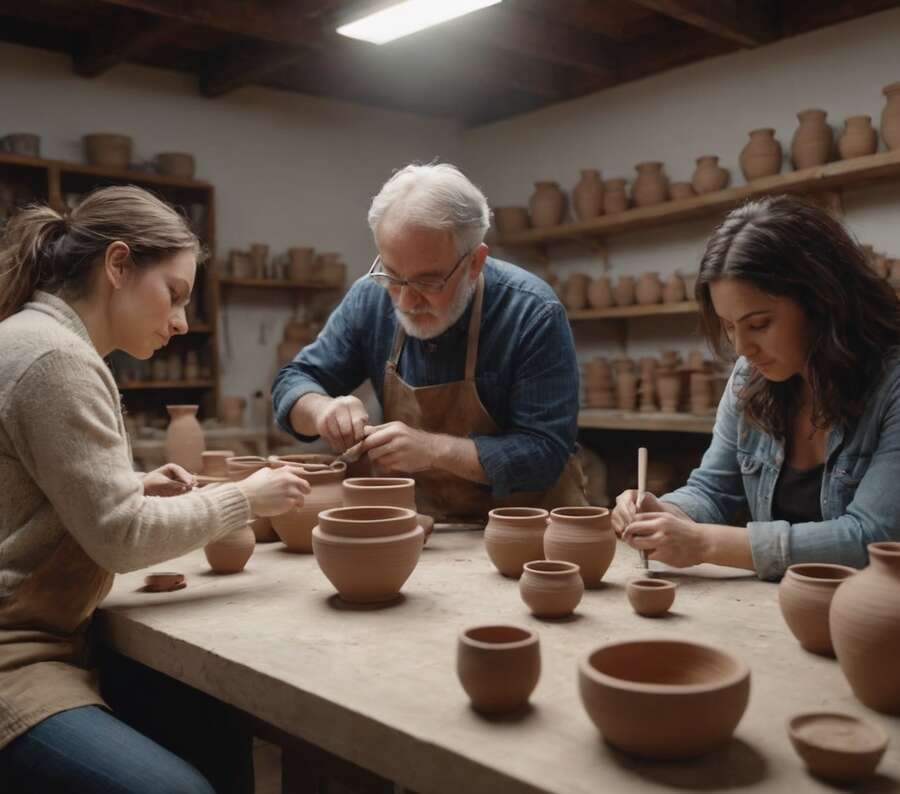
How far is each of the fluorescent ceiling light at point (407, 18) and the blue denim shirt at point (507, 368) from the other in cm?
208

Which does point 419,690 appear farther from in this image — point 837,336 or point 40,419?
point 837,336

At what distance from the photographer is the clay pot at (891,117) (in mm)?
4699

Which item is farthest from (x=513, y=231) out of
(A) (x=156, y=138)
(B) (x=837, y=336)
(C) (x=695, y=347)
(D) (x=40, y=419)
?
(D) (x=40, y=419)

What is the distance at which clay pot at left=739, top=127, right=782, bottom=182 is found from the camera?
17.6ft

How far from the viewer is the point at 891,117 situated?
187 inches

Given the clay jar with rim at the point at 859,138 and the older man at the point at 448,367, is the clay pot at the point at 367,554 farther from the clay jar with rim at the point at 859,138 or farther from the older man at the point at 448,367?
the clay jar with rim at the point at 859,138

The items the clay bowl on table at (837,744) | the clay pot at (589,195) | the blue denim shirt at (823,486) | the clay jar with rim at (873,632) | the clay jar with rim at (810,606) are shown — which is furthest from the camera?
the clay pot at (589,195)

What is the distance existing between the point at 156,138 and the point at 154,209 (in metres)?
4.79

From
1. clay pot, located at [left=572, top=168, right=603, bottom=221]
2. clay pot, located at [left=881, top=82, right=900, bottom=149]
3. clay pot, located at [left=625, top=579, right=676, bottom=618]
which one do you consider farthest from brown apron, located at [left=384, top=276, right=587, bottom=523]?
clay pot, located at [left=572, top=168, right=603, bottom=221]

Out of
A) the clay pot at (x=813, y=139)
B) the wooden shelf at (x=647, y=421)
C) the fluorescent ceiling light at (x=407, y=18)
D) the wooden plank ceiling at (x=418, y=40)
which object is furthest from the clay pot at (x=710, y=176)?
the fluorescent ceiling light at (x=407, y=18)

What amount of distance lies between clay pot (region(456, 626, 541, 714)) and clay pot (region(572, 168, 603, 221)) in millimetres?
5518

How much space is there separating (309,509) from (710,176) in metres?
4.41

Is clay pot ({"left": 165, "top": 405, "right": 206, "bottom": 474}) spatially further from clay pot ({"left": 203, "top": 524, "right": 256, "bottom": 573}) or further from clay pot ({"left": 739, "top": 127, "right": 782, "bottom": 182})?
clay pot ({"left": 739, "top": 127, "right": 782, "bottom": 182})

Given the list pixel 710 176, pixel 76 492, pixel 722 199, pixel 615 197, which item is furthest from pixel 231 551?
pixel 615 197
